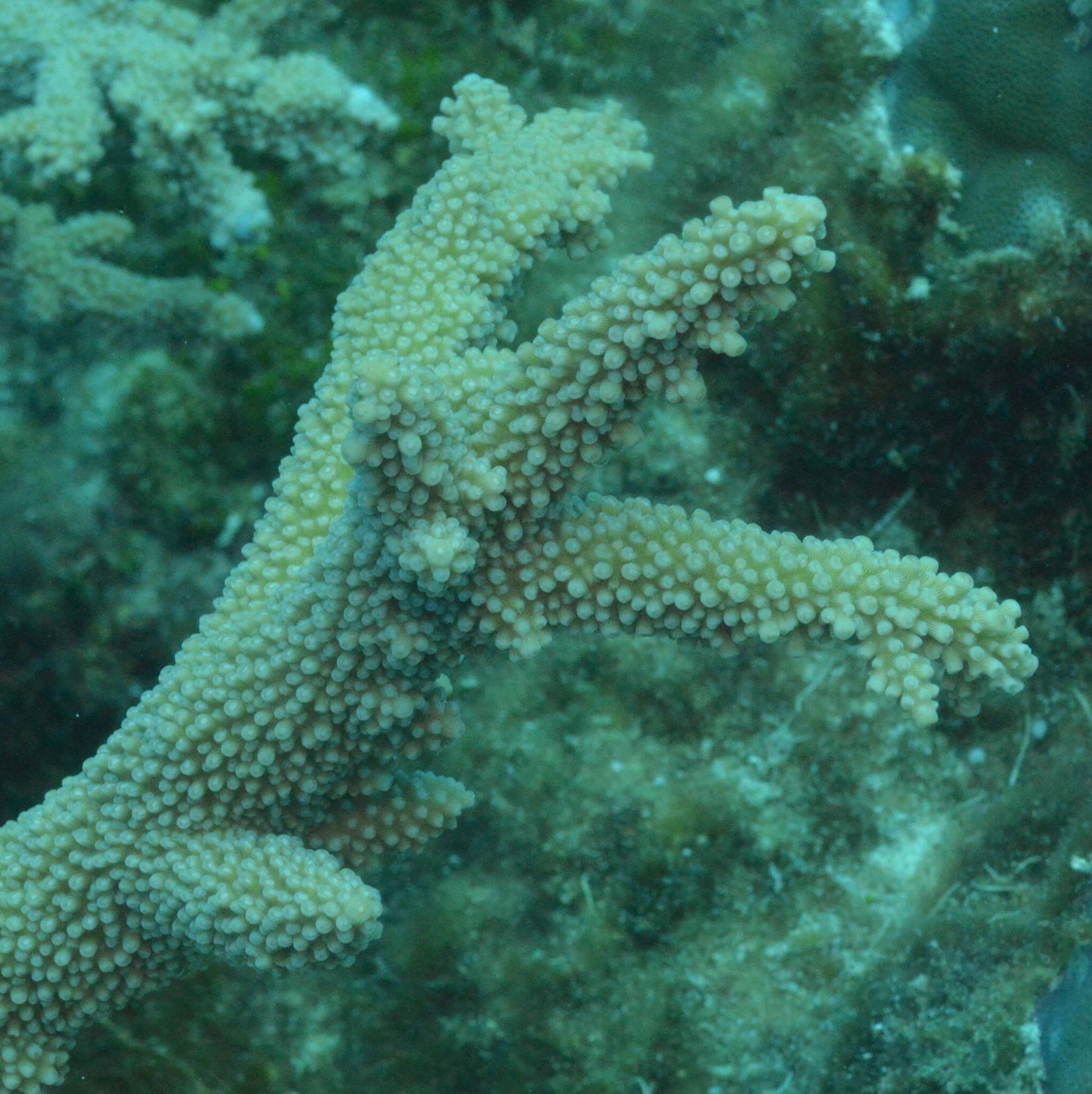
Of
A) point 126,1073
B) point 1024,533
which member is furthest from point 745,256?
point 126,1073

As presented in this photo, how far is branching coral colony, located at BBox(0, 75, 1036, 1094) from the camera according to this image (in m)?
1.97

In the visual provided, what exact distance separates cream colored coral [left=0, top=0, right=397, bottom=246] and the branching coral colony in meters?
0.93

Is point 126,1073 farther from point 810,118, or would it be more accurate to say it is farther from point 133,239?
point 810,118

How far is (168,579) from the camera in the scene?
3924 millimetres

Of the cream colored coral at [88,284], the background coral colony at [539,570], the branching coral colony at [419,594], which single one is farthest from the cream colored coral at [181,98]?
the branching coral colony at [419,594]

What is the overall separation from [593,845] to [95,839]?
1.64 meters

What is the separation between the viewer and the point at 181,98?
11.4 ft

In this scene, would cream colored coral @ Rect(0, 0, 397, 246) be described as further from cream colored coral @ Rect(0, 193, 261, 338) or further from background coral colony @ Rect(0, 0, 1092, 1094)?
cream colored coral @ Rect(0, 193, 261, 338)

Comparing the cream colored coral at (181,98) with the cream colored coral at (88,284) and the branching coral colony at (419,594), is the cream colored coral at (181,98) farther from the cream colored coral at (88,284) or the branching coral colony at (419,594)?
the branching coral colony at (419,594)

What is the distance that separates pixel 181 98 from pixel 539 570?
7.67 ft

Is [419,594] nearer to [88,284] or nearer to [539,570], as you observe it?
[539,570]

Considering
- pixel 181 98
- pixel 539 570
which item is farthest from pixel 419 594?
pixel 181 98

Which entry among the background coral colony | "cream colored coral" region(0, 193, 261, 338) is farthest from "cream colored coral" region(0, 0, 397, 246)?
"cream colored coral" region(0, 193, 261, 338)

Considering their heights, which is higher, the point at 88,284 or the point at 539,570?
the point at 539,570
